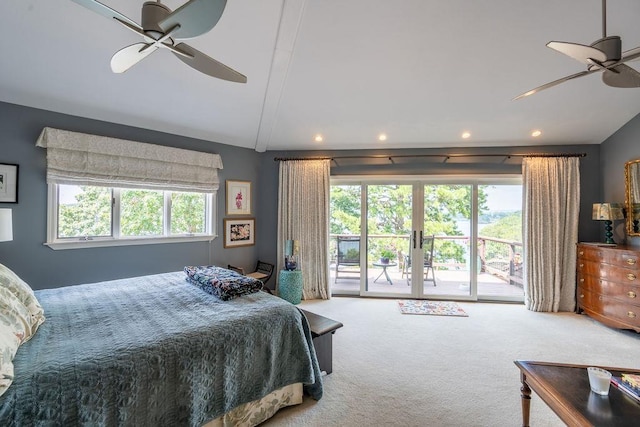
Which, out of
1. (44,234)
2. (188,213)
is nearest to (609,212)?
(188,213)

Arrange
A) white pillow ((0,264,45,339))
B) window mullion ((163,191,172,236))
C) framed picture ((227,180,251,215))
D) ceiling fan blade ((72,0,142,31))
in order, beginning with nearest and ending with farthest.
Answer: ceiling fan blade ((72,0,142,31)) → white pillow ((0,264,45,339)) → window mullion ((163,191,172,236)) → framed picture ((227,180,251,215))

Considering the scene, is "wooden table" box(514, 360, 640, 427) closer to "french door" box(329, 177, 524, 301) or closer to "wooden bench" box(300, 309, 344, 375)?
"wooden bench" box(300, 309, 344, 375)

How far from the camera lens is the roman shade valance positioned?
→ 2838 millimetres

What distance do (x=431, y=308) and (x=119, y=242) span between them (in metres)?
4.22

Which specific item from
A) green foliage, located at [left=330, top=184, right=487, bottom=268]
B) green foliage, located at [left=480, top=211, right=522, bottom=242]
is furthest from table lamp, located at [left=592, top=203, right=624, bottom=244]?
green foliage, located at [left=330, top=184, right=487, bottom=268]

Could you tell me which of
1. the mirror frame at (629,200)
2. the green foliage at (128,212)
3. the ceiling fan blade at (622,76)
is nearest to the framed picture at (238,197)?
the green foliage at (128,212)

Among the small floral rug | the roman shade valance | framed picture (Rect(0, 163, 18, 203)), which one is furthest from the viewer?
the small floral rug

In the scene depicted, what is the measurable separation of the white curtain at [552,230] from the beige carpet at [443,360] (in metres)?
0.30

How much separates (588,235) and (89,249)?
659cm

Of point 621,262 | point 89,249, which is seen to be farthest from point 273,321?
point 621,262

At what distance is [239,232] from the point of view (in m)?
4.45

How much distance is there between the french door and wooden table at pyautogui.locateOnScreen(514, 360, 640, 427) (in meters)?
2.85

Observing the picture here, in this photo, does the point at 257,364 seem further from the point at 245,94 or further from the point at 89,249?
the point at 245,94

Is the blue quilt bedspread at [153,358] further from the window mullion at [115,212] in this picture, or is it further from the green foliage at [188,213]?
the green foliage at [188,213]
